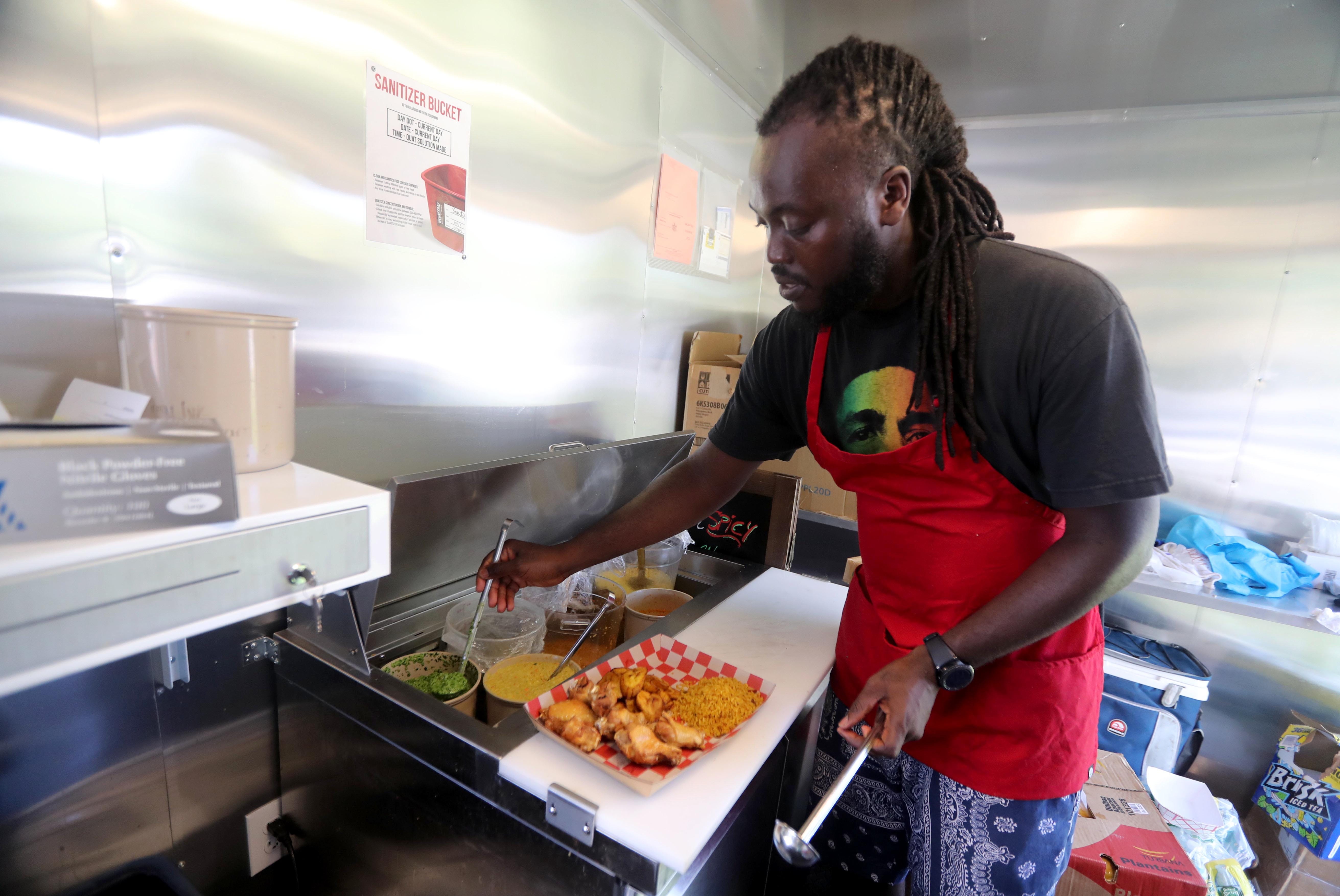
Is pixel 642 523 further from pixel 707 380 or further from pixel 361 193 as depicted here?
pixel 707 380

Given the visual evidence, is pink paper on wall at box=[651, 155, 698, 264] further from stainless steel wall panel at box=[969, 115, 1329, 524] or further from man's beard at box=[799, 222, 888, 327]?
stainless steel wall panel at box=[969, 115, 1329, 524]

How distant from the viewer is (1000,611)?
98cm

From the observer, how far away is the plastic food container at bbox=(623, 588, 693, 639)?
1.54m

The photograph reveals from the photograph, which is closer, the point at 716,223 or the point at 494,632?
the point at 494,632

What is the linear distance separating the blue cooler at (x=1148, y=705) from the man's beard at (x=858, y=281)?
2.15 meters

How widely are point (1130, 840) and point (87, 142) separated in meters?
2.82

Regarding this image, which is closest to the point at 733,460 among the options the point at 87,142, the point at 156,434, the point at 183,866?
the point at 156,434

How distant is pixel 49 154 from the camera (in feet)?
2.74

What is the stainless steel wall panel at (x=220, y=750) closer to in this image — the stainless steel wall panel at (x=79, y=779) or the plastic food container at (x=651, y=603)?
the stainless steel wall panel at (x=79, y=779)

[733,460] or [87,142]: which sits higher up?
[87,142]

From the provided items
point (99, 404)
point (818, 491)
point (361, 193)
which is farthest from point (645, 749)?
point (818, 491)

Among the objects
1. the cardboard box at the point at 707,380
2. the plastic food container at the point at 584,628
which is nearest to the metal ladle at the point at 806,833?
the plastic food container at the point at 584,628

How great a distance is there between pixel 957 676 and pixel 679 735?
0.46 metres

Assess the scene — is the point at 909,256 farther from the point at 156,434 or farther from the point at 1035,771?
the point at 156,434
